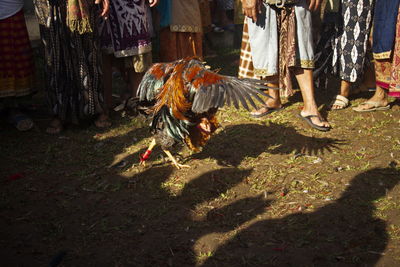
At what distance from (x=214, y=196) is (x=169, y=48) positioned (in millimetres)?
2515

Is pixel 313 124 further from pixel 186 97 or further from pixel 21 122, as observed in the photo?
pixel 21 122

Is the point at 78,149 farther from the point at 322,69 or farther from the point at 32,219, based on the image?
the point at 322,69

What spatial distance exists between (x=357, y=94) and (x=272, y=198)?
9.47 ft

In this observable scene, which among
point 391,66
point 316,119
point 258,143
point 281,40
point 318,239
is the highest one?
point 281,40

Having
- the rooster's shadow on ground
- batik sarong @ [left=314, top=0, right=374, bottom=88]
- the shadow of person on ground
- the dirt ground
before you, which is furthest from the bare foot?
the shadow of person on ground

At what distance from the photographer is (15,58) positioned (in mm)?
5152

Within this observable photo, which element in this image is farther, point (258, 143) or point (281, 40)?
point (281, 40)

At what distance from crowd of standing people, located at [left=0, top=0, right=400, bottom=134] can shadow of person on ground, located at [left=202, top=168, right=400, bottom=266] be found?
1.55 metres

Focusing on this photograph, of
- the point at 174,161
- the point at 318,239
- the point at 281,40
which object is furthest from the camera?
the point at 281,40

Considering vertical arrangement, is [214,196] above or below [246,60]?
below

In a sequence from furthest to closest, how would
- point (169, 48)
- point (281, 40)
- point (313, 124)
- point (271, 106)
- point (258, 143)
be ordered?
point (169, 48), point (271, 106), point (313, 124), point (281, 40), point (258, 143)

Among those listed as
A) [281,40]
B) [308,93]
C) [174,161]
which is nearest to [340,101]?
[308,93]

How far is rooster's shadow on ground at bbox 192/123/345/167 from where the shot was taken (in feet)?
14.9

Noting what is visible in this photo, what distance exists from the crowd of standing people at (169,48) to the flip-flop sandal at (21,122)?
0.01 m
